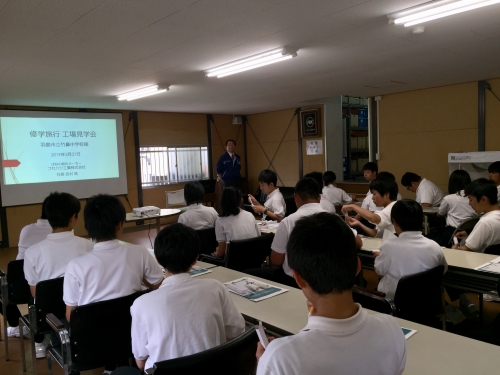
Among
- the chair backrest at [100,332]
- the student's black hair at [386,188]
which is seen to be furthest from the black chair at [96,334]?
the student's black hair at [386,188]

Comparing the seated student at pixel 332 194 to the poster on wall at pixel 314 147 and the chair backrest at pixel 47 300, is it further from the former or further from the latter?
the chair backrest at pixel 47 300

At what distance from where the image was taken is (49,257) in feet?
7.82

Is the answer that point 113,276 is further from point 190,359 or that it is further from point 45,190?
point 45,190

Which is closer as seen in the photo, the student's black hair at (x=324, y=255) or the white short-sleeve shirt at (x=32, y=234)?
the student's black hair at (x=324, y=255)

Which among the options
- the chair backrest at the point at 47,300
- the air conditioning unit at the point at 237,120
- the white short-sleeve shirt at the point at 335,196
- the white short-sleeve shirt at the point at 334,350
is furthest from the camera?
the air conditioning unit at the point at 237,120

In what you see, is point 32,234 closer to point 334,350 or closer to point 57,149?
point 334,350

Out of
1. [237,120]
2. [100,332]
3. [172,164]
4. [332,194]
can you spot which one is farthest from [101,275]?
[237,120]

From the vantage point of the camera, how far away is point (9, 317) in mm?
2988

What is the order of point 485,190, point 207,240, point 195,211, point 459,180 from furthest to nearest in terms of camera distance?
point 459,180, point 195,211, point 207,240, point 485,190

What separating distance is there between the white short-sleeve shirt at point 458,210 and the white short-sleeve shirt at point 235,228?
2.33 metres

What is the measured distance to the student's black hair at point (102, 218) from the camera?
207cm

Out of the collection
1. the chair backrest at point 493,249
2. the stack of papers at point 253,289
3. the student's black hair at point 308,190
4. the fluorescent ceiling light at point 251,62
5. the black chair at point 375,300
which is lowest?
the black chair at point 375,300

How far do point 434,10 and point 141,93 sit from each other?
4210 mm

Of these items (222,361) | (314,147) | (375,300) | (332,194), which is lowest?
(375,300)
